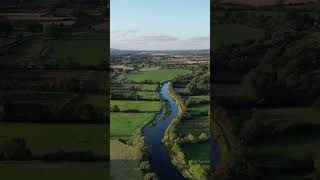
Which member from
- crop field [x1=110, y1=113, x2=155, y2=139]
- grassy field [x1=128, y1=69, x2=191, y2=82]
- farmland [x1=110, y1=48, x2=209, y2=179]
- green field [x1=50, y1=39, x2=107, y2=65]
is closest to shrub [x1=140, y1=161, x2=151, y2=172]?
farmland [x1=110, y1=48, x2=209, y2=179]

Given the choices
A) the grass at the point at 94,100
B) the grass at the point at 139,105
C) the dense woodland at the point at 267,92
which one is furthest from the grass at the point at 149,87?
the dense woodland at the point at 267,92

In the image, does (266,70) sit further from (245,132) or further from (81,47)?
(81,47)

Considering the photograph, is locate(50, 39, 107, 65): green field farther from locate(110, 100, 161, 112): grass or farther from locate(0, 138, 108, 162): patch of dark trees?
locate(110, 100, 161, 112): grass

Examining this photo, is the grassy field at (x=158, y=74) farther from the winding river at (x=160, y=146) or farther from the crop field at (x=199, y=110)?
the crop field at (x=199, y=110)

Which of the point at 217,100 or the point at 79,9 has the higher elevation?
the point at 79,9

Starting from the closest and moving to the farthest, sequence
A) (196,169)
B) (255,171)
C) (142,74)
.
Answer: (255,171) < (196,169) < (142,74)

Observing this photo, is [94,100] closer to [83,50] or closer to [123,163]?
[83,50]

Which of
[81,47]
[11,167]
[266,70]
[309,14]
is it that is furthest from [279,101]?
[11,167]
